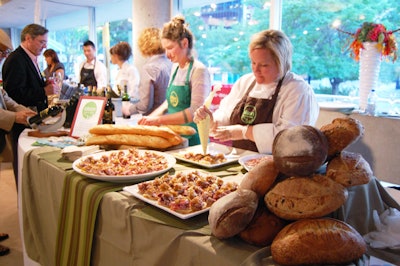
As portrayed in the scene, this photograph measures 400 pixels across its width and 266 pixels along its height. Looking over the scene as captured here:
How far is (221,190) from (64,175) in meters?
0.71

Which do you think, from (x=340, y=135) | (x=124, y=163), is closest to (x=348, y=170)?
(x=340, y=135)

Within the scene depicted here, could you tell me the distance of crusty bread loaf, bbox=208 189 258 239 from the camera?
31.8 inches

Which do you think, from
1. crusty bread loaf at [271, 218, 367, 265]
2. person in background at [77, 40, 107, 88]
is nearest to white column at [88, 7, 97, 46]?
person in background at [77, 40, 107, 88]

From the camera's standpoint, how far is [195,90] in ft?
7.89

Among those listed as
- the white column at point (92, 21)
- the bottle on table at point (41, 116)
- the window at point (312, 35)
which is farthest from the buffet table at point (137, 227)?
the white column at point (92, 21)

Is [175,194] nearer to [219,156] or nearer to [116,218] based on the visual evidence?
[116,218]

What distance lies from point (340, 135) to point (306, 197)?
0.20m

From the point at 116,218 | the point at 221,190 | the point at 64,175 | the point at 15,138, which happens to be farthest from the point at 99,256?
the point at 15,138

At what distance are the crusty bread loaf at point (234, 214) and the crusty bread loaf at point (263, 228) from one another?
0.02 meters

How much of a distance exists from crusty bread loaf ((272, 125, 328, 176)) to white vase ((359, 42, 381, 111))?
2.58 m

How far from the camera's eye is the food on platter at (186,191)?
102 centimetres

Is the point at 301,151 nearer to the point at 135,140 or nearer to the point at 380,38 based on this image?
the point at 135,140

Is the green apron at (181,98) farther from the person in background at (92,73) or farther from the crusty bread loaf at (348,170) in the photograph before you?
the person in background at (92,73)

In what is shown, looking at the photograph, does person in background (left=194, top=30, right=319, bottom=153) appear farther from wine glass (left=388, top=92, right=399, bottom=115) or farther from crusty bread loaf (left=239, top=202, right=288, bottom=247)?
wine glass (left=388, top=92, right=399, bottom=115)
